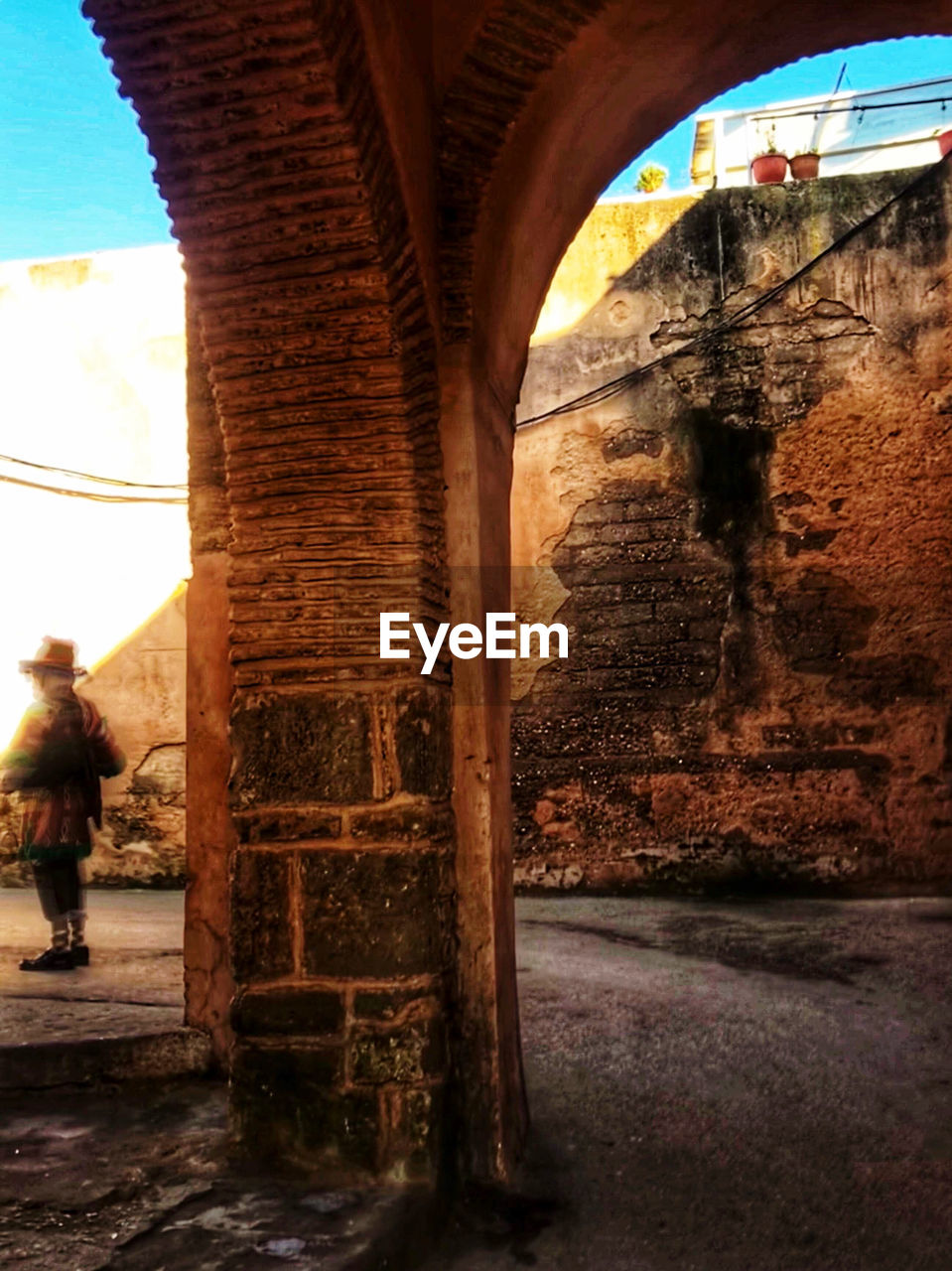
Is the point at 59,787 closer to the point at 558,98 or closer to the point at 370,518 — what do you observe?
the point at 370,518

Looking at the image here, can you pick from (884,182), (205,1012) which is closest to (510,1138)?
(205,1012)

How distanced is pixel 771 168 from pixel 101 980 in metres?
6.48

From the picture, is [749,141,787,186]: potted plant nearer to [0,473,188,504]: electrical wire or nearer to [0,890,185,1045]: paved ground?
[0,473,188,504]: electrical wire

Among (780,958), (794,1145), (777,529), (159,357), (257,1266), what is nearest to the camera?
(257,1266)

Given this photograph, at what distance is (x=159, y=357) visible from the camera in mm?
8359

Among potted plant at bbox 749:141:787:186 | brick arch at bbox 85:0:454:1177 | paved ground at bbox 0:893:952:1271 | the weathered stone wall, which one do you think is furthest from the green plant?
brick arch at bbox 85:0:454:1177

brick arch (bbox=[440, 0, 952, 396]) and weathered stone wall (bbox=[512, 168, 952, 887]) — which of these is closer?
brick arch (bbox=[440, 0, 952, 396])

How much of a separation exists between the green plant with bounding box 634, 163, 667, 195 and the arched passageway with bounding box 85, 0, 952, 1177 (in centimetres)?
650

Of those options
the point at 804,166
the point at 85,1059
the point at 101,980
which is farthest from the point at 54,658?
the point at 804,166

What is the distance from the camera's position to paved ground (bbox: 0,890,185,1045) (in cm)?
370

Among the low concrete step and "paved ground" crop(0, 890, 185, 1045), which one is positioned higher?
"paved ground" crop(0, 890, 185, 1045)

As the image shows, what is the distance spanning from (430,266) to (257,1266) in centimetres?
219

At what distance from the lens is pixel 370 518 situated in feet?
9.48

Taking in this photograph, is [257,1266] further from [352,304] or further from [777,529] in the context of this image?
[777,529]
